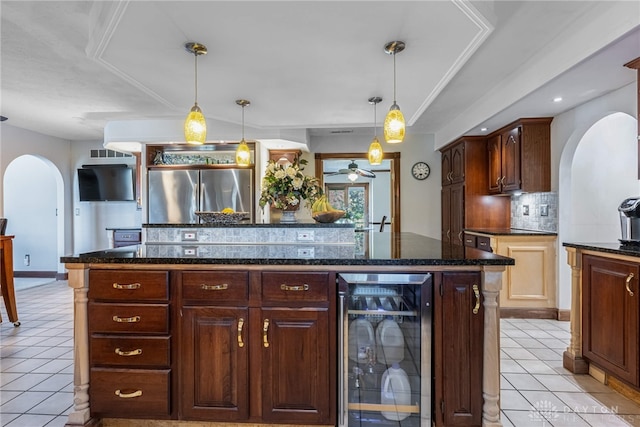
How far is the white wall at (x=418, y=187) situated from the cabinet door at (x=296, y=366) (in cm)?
421

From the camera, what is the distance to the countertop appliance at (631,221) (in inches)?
89.7

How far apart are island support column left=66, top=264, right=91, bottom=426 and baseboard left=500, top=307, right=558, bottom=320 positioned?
376 centimetres

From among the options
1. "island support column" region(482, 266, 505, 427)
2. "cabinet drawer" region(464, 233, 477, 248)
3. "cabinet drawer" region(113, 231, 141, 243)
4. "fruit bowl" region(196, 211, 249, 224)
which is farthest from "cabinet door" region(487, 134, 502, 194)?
"cabinet drawer" region(113, 231, 141, 243)

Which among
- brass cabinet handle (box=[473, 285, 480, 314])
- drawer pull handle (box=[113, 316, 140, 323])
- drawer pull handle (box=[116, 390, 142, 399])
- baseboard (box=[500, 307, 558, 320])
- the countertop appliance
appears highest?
the countertop appliance

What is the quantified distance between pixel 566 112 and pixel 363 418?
136 inches

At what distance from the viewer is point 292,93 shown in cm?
329

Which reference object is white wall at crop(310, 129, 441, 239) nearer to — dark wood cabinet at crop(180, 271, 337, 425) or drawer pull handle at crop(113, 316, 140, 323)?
dark wood cabinet at crop(180, 271, 337, 425)

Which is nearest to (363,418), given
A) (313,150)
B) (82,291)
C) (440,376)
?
(440,376)

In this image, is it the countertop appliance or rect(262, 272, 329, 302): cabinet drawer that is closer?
rect(262, 272, 329, 302): cabinet drawer

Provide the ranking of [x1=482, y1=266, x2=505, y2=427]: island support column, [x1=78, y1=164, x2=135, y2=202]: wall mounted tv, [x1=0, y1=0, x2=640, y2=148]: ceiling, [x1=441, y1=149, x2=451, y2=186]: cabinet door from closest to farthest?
[x1=482, y1=266, x2=505, y2=427]: island support column, [x1=0, y1=0, x2=640, y2=148]: ceiling, [x1=441, y1=149, x2=451, y2=186]: cabinet door, [x1=78, y1=164, x2=135, y2=202]: wall mounted tv

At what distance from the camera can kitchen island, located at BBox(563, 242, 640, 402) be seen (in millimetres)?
1952

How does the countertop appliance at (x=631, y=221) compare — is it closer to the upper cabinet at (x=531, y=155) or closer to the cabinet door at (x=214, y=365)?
the upper cabinet at (x=531, y=155)

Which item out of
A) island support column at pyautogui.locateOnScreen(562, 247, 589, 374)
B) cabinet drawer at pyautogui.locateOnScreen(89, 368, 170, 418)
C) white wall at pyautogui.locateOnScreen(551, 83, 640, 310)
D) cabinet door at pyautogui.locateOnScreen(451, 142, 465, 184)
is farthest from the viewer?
cabinet door at pyautogui.locateOnScreen(451, 142, 465, 184)

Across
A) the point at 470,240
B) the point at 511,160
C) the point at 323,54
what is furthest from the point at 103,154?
the point at 511,160
